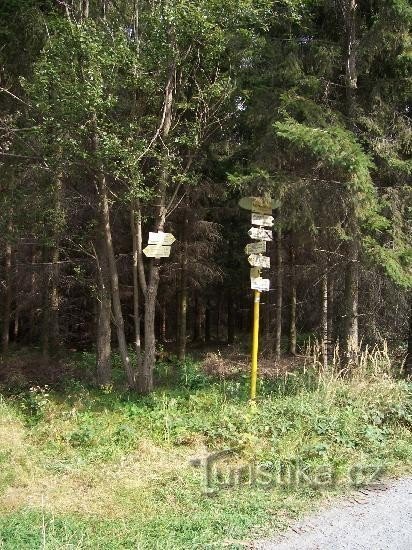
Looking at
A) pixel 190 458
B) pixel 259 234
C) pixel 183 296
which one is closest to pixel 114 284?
pixel 259 234

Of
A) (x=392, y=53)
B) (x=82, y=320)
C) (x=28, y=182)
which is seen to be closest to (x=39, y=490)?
(x=28, y=182)

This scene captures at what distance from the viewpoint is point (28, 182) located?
9.95m

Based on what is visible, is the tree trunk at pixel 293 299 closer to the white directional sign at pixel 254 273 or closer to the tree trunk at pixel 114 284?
the tree trunk at pixel 114 284

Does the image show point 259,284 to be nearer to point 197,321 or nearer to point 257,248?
point 257,248

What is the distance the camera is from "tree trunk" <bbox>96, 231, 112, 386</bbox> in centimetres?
989

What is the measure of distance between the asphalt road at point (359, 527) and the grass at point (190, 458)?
183 millimetres

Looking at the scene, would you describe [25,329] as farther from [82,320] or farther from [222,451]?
[222,451]

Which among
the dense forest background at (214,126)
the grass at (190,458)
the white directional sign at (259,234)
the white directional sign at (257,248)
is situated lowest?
the grass at (190,458)

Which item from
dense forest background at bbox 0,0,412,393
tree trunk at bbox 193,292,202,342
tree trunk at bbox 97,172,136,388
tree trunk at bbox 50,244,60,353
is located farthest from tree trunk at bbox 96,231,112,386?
tree trunk at bbox 193,292,202,342

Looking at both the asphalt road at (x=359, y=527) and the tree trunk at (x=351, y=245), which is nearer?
the asphalt road at (x=359, y=527)

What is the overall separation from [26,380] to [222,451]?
18.8ft

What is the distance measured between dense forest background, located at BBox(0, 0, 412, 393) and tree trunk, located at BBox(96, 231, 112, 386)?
0.04 metres

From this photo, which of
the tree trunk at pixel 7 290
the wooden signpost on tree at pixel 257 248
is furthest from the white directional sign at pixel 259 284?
the tree trunk at pixel 7 290

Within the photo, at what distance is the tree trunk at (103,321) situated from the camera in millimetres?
9891
